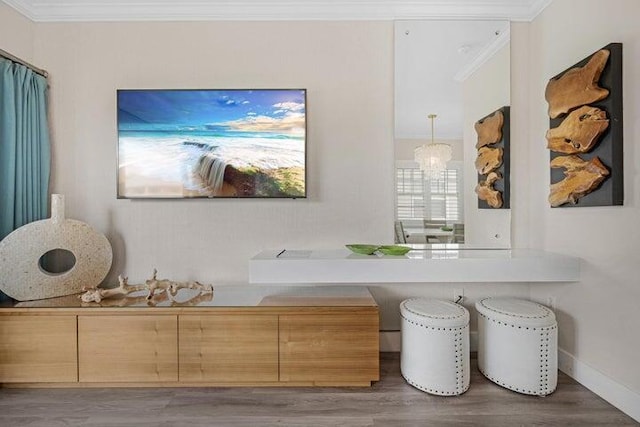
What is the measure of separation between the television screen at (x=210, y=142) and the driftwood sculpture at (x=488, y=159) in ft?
4.21

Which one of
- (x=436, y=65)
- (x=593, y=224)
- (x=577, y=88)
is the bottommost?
(x=593, y=224)

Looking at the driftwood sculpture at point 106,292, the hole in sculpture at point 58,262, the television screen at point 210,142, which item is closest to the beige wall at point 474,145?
the television screen at point 210,142

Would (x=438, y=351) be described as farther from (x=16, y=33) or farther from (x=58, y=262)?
A: (x=16, y=33)

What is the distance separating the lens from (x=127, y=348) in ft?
6.77

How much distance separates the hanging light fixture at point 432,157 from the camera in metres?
2.49

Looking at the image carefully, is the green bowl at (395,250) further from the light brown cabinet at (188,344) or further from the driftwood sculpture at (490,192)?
the driftwood sculpture at (490,192)

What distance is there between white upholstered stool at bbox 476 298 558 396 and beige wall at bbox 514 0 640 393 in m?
0.26

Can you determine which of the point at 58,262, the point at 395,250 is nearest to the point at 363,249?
the point at 395,250

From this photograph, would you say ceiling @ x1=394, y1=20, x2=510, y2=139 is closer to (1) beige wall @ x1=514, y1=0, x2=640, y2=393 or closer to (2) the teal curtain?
(1) beige wall @ x1=514, y1=0, x2=640, y2=393

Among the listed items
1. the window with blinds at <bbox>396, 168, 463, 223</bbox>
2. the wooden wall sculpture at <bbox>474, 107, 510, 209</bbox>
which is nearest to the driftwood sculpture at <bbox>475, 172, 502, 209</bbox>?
the wooden wall sculpture at <bbox>474, 107, 510, 209</bbox>

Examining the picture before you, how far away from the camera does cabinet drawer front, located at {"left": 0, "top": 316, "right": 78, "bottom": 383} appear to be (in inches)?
80.5

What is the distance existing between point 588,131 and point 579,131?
2.8 inches

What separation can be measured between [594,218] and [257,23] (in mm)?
2531

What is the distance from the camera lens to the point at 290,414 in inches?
72.6
